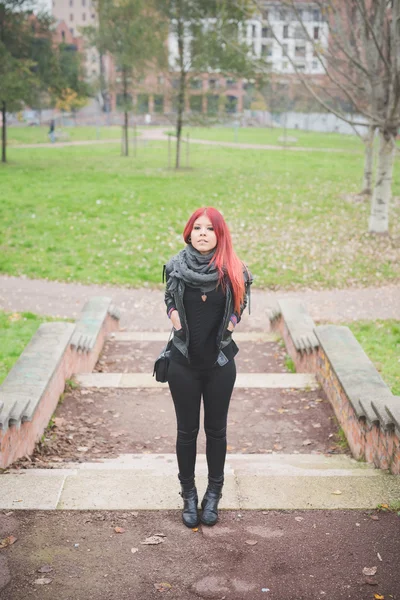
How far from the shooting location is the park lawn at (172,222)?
1410 centimetres

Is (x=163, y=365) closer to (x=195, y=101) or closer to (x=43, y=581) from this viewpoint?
(x=43, y=581)

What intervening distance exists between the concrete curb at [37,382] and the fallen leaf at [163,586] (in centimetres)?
181

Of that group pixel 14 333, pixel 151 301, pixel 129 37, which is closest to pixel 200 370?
pixel 14 333

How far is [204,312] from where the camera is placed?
3820mm

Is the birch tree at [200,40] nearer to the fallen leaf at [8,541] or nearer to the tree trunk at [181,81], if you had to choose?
the tree trunk at [181,81]

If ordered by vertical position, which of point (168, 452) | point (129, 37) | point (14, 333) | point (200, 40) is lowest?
point (14, 333)

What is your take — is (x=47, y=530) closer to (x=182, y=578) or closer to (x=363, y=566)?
(x=182, y=578)

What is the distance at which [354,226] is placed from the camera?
17.0m

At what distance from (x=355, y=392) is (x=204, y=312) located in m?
2.18

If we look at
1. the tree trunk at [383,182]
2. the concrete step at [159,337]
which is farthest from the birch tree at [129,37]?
the concrete step at [159,337]

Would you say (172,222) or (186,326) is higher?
(186,326)

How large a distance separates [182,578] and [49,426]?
116 inches

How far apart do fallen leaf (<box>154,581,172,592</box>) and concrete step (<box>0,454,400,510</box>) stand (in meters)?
0.78

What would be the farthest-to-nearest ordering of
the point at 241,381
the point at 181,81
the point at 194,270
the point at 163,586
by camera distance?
the point at 181,81 < the point at 241,381 < the point at 194,270 < the point at 163,586
